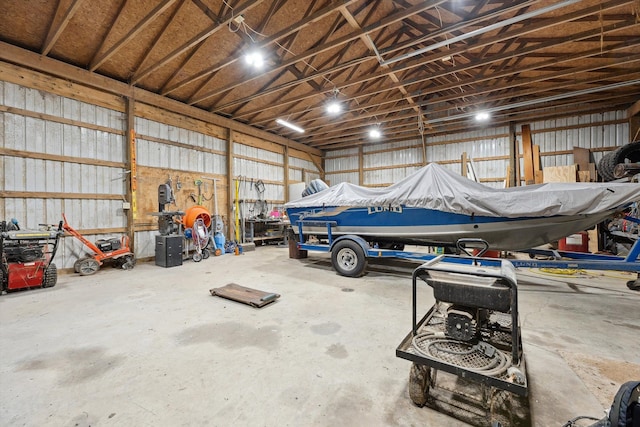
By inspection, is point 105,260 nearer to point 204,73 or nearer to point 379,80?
point 204,73

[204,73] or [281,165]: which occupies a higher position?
[204,73]

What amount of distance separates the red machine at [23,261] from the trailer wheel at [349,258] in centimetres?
508

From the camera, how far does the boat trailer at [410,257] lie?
11.5ft

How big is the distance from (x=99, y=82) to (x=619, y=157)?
39.5 feet

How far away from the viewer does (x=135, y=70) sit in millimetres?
6281

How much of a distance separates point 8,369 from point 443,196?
214 inches

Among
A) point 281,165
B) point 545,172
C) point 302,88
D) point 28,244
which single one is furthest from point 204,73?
point 545,172

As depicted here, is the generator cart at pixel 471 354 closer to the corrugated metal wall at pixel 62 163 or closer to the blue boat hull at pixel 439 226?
the blue boat hull at pixel 439 226

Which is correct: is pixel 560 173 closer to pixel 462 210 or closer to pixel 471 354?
pixel 462 210

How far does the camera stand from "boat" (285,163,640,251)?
3562 mm

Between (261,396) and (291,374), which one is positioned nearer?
(261,396)

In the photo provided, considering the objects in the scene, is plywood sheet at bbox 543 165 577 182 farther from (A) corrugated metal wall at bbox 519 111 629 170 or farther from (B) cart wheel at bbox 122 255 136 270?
(B) cart wheel at bbox 122 255 136 270

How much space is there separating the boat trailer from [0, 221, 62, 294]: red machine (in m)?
4.66

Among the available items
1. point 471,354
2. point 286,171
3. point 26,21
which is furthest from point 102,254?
point 286,171
